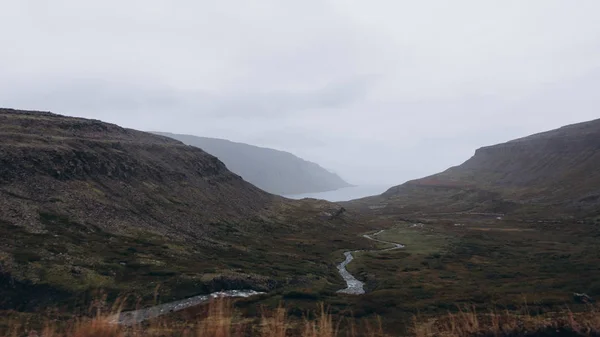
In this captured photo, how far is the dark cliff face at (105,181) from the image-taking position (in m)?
79.7

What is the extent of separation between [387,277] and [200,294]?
3541cm

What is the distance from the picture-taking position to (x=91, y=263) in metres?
59.8

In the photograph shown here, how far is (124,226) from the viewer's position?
268ft

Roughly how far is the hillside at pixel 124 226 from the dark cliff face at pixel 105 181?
34 cm

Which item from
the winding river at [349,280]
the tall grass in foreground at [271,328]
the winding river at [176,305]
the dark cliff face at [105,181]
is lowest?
the winding river at [349,280]

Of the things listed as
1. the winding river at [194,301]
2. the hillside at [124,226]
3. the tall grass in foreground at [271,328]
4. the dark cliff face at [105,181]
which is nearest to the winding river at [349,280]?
the winding river at [194,301]

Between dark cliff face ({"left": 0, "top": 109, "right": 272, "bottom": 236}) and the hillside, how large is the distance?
337mm

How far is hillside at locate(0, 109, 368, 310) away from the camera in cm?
5625

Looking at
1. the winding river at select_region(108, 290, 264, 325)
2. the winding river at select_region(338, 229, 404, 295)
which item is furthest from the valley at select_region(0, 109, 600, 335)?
the winding river at select_region(338, 229, 404, 295)

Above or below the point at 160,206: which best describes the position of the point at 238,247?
below

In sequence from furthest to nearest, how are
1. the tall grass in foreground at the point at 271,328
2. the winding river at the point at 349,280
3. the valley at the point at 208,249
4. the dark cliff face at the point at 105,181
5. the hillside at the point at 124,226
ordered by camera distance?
the dark cliff face at the point at 105,181 → the winding river at the point at 349,280 → the hillside at the point at 124,226 → the valley at the point at 208,249 → the tall grass in foreground at the point at 271,328

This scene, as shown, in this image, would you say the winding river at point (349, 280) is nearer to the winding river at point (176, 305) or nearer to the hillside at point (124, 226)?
the hillside at point (124, 226)

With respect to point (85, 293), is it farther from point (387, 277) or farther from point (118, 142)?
point (118, 142)

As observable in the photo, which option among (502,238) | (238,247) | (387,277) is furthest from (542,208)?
(238,247)
